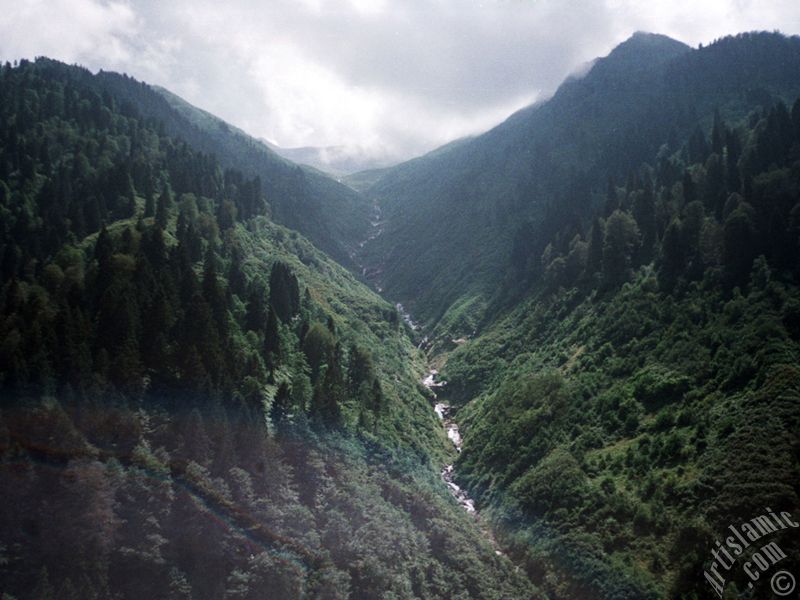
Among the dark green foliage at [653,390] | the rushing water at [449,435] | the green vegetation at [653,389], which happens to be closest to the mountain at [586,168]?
the rushing water at [449,435]

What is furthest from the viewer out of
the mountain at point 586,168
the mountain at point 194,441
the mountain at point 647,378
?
the mountain at point 586,168

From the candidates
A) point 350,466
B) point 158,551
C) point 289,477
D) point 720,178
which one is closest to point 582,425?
point 350,466

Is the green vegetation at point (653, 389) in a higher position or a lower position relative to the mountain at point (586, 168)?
lower

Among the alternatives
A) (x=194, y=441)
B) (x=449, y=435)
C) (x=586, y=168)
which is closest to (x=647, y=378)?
(x=449, y=435)

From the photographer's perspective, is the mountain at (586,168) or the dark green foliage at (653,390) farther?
the mountain at (586,168)

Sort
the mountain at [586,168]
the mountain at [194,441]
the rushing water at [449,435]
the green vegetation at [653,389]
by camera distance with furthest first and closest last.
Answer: the mountain at [586,168], the rushing water at [449,435], the green vegetation at [653,389], the mountain at [194,441]

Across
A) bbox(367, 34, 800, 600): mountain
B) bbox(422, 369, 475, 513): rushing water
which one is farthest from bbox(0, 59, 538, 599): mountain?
bbox(367, 34, 800, 600): mountain

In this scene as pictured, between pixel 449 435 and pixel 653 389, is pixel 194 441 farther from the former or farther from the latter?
pixel 653 389

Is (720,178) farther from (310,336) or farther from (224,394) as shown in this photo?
(224,394)

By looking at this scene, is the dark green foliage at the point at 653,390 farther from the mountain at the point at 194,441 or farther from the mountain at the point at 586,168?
the mountain at the point at 586,168
